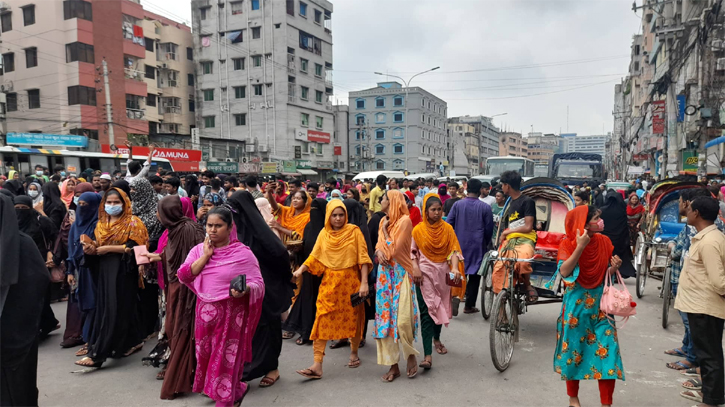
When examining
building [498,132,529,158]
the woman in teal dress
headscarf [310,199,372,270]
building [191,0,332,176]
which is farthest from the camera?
building [498,132,529,158]

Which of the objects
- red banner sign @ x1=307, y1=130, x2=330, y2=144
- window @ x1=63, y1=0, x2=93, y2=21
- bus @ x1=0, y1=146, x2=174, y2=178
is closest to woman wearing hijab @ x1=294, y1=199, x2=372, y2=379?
bus @ x1=0, y1=146, x2=174, y2=178

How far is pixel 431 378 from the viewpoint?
14.0ft

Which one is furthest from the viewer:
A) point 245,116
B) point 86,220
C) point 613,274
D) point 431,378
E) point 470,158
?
point 470,158

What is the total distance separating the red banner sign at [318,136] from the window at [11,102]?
2196cm

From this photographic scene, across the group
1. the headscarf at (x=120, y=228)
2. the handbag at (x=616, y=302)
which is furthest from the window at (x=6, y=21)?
the handbag at (x=616, y=302)

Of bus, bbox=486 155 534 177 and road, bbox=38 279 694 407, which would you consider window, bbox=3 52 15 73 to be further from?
road, bbox=38 279 694 407

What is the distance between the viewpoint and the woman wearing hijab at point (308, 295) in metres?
5.08

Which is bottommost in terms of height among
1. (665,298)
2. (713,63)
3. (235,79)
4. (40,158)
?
(665,298)

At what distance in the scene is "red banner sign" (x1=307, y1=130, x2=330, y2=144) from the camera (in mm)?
42222

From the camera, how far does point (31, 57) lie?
30141mm

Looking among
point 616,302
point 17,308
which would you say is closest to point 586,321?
point 616,302

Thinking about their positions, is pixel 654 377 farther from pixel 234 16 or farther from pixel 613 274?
pixel 234 16

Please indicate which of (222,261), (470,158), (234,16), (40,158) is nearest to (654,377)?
(222,261)

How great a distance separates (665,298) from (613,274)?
2590 mm
